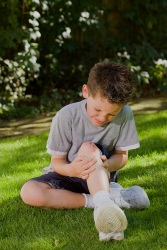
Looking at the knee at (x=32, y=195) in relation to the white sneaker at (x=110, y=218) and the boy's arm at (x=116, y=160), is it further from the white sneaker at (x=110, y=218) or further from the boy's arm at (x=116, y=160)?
the white sneaker at (x=110, y=218)

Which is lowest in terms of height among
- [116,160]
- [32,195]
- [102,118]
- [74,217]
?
[74,217]

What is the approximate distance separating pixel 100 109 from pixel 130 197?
23.0 inches

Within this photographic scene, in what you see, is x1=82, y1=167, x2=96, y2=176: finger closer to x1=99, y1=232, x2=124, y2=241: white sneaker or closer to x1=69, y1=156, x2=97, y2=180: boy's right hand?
x1=69, y1=156, x2=97, y2=180: boy's right hand

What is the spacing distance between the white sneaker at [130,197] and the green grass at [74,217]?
5cm

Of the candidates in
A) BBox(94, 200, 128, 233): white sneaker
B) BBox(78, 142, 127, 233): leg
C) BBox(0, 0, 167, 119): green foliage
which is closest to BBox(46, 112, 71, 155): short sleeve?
BBox(78, 142, 127, 233): leg

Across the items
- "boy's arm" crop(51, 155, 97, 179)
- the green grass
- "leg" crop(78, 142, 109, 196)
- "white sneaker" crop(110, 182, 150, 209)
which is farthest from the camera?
"white sneaker" crop(110, 182, 150, 209)

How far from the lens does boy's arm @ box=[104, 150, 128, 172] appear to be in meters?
3.40

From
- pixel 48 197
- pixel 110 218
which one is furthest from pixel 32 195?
pixel 110 218

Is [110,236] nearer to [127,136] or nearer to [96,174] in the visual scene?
[96,174]

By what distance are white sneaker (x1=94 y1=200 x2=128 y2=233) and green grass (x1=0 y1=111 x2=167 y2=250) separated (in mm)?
90

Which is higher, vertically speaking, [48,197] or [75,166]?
[75,166]

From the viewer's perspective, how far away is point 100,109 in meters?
3.16

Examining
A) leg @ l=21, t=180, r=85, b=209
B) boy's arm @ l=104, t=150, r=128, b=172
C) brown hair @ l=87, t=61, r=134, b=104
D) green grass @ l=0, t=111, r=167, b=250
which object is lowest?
green grass @ l=0, t=111, r=167, b=250

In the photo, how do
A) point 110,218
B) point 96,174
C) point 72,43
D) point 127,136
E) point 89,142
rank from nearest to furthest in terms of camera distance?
1. point 110,218
2. point 96,174
3. point 89,142
4. point 127,136
5. point 72,43
